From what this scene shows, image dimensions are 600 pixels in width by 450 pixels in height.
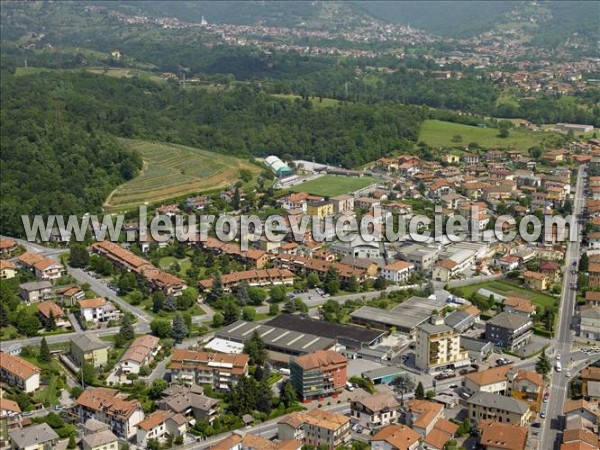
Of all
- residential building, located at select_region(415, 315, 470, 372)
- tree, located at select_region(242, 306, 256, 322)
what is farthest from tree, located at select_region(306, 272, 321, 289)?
residential building, located at select_region(415, 315, 470, 372)

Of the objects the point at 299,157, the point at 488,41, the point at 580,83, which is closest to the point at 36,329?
the point at 299,157

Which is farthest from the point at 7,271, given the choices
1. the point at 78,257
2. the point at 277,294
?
the point at 277,294

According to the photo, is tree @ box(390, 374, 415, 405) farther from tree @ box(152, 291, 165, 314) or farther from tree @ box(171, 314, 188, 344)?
tree @ box(152, 291, 165, 314)

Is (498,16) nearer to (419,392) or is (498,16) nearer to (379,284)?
(379,284)

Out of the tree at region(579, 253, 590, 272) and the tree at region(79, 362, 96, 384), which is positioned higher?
the tree at region(579, 253, 590, 272)

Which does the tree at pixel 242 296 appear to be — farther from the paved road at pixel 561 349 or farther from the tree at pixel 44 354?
the paved road at pixel 561 349

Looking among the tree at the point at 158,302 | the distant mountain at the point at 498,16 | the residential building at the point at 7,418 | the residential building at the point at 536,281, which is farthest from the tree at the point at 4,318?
the distant mountain at the point at 498,16
